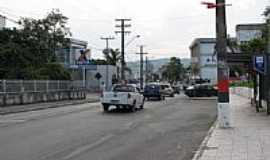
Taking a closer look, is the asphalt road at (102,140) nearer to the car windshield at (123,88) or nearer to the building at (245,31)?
the car windshield at (123,88)

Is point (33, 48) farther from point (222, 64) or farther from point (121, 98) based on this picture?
point (222, 64)

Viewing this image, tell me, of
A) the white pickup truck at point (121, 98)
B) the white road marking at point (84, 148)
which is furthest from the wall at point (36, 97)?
the white road marking at point (84, 148)

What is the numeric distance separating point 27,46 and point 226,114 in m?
49.3

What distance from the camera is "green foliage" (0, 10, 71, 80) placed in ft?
194

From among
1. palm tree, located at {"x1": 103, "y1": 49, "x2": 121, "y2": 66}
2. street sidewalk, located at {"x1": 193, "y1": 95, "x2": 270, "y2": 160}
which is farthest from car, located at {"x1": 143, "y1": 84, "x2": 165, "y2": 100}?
palm tree, located at {"x1": 103, "y1": 49, "x2": 121, "y2": 66}

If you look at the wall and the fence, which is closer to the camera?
the wall

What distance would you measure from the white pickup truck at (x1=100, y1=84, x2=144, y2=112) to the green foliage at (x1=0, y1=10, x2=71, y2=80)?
2368cm

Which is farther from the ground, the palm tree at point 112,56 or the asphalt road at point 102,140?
the palm tree at point 112,56

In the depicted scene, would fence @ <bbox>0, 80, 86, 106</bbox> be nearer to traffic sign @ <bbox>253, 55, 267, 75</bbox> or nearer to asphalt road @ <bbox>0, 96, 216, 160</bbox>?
asphalt road @ <bbox>0, 96, 216, 160</bbox>

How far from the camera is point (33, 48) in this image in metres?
67.8

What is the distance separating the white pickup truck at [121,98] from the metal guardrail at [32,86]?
365 inches

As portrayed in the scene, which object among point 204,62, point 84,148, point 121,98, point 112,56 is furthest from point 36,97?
point 204,62

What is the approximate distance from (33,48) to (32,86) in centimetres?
2376

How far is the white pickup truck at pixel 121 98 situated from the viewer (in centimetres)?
3300
